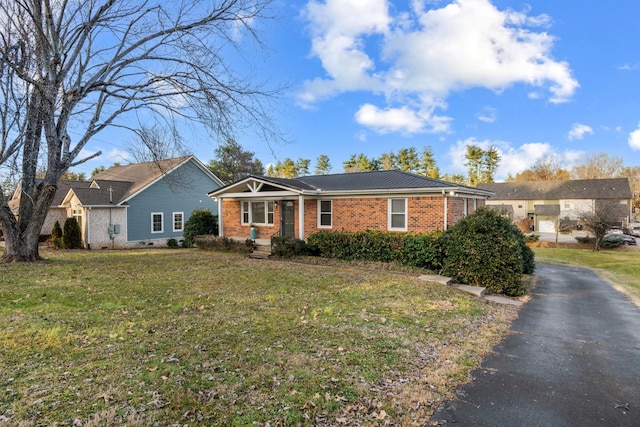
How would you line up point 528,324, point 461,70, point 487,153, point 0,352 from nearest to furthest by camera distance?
point 0,352 < point 528,324 < point 461,70 < point 487,153

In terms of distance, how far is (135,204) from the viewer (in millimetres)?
21812

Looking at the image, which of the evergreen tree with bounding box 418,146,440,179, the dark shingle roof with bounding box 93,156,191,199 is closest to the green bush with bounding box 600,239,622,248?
the evergreen tree with bounding box 418,146,440,179

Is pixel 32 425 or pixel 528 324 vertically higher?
pixel 32 425

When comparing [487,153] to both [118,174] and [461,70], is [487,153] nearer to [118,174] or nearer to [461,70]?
[461,70]

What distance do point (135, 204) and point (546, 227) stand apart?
1816 inches

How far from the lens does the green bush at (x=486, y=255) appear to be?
9.36 metres

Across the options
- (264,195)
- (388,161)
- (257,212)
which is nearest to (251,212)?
(257,212)

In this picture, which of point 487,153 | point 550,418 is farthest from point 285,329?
point 487,153

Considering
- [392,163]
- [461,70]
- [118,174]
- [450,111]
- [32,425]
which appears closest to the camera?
[32,425]

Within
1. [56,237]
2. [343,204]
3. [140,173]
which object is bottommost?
[56,237]

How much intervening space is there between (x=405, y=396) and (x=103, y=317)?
5043mm

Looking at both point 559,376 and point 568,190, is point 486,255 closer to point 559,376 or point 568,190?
point 559,376

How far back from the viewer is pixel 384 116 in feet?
73.5

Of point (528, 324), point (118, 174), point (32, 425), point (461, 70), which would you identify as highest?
point (461, 70)
